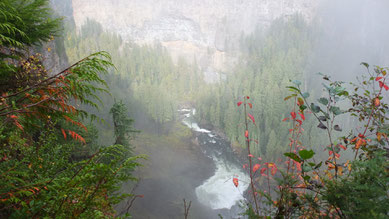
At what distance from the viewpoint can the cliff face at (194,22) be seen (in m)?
100

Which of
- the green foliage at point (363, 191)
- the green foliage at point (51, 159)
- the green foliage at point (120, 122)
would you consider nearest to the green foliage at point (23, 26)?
the green foliage at point (51, 159)

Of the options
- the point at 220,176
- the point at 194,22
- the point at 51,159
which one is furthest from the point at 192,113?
the point at 51,159

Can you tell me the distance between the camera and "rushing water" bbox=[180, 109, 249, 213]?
27.2m

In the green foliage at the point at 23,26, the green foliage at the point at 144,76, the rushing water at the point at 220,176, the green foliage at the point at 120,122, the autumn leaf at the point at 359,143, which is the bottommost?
the rushing water at the point at 220,176

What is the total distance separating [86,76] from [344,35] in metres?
116

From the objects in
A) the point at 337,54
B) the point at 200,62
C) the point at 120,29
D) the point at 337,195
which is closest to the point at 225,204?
the point at 337,195

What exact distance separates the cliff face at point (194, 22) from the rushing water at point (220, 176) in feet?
187

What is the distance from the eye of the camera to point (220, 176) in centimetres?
3303

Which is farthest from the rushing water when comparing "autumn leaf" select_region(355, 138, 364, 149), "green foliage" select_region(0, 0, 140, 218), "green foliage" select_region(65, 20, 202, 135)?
"green foliage" select_region(0, 0, 140, 218)

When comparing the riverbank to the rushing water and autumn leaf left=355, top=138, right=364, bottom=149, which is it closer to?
the rushing water

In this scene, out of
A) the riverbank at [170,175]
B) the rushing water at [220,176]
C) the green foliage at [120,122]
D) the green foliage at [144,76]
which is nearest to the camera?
the green foliage at [120,122]

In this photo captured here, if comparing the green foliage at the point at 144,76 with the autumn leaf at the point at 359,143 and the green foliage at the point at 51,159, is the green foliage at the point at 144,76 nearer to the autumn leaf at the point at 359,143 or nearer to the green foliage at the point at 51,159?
the green foliage at the point at 51,159

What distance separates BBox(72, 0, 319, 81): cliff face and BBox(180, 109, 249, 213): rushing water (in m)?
56.9

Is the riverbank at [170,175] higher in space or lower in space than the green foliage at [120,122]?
lower
